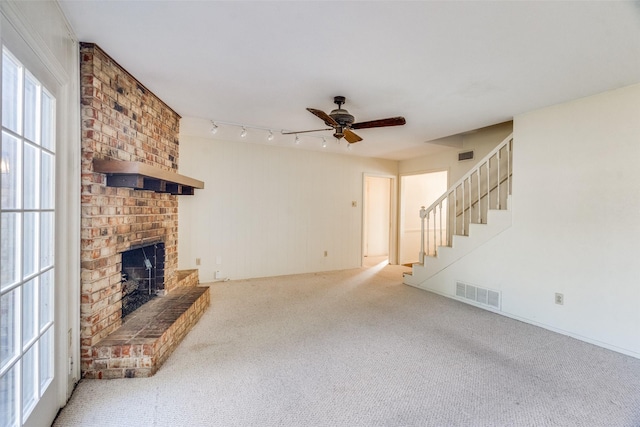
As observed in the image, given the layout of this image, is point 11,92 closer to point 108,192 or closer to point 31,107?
point 31,107

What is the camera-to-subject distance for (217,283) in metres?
4.71

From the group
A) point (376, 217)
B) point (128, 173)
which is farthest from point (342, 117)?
point (376, 217)

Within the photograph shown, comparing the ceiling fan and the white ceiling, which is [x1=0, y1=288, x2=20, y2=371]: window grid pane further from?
the ceiling fan

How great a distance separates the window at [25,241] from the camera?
1.27 meters

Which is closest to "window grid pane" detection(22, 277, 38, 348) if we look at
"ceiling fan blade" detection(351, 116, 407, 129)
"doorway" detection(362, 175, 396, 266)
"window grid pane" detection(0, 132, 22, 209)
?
"window grid pane" detection(0, 132, 22, 209)

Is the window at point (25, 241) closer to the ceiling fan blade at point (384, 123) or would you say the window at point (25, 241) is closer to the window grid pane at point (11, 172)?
the window grid pane at point (11, 172)

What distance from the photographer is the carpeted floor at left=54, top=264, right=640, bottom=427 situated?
176 centimetres

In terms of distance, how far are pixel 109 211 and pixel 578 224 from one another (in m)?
4.38

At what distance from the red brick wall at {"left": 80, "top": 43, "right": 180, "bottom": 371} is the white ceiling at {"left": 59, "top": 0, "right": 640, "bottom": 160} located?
0.19 metres

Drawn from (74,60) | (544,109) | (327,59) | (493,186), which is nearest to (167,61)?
(74,60)

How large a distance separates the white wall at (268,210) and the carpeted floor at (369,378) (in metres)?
1.59

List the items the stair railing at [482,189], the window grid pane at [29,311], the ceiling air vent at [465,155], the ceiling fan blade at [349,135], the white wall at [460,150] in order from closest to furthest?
the window grid pane at [29,311], the ceiling fan blade at [349,135], the stair railing at [482,189], the white wall at [460,150], the ceiling air vent at [465,155]

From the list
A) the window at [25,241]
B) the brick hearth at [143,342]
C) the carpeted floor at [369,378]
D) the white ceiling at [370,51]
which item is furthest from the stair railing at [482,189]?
the window at [25,241]

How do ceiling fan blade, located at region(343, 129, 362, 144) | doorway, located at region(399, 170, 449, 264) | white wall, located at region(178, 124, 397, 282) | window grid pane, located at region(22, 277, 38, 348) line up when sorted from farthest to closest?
doorway, located at region(399, 170, 449, 264), white wall, located at region(178, 124, 397, 282), ceiling fan blade, located at region(343, 129, 362, 144), window grid pane, located at region(22, 277, 38, 348)
